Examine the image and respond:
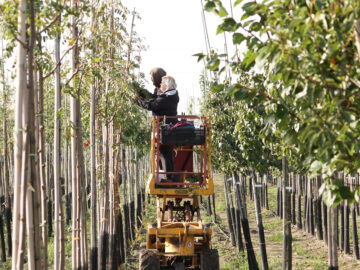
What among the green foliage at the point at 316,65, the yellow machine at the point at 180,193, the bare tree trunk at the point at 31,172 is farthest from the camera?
the yellow machine at the point at 180,193

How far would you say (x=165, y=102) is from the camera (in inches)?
379

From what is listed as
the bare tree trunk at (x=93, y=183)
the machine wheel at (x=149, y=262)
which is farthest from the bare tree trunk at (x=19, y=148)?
the bare tree trunk at (x=93, y=183)

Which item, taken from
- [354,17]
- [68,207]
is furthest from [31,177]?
[68,207]

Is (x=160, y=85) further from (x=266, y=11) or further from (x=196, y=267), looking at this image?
(x=266, y=11)

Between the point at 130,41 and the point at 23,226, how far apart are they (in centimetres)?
1056

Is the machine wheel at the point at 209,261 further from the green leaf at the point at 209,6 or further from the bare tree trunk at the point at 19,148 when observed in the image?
the green leaf at the point at 209,6

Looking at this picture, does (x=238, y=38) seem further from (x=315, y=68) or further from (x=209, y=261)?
(x=209, y=261)

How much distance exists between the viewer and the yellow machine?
923cm

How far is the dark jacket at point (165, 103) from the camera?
959 cm

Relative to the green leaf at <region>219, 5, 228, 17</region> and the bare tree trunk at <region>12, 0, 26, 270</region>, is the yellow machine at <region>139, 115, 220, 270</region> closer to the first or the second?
the bare tree trunk at <region>12, 0, 26, 270</region>

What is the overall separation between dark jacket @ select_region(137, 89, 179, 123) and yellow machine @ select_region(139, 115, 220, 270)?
0.46 ft

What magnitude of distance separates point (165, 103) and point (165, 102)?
18 mm

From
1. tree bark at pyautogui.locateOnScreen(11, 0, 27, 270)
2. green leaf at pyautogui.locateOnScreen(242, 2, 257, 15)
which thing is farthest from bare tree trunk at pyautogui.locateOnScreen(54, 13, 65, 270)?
green leaf at pyautogui.locateOnScreen(242, 2, 257, 15)

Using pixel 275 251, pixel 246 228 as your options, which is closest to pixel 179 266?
pixel 246 228
